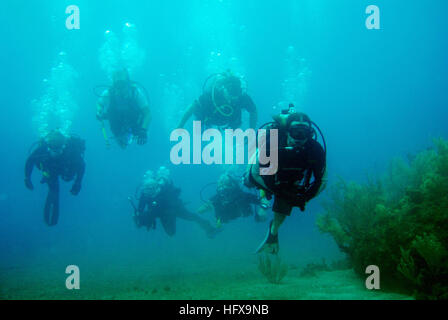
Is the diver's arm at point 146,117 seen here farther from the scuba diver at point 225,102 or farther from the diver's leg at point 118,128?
the scuba diver at point 225,102

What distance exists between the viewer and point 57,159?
909cm

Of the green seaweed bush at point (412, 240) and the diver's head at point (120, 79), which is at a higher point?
the diver's head at point (120, 79)

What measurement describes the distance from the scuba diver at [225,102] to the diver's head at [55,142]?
13.9 ft

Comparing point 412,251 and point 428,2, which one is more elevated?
point 428,2

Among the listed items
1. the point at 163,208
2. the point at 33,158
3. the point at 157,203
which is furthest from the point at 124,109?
the point at 163,208

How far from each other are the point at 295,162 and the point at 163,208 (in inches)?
298

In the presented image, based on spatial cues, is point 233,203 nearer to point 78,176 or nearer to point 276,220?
point 276,220

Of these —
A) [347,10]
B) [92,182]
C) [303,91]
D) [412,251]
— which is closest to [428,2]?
[347,10]

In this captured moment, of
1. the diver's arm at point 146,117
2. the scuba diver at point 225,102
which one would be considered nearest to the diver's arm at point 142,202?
the diver's arm at point 146,117

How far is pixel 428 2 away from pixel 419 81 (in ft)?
143

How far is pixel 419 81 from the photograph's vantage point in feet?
266

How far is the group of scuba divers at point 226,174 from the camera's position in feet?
12.5

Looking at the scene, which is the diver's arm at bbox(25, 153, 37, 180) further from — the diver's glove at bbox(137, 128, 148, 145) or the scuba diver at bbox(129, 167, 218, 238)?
the diver's glove at bbox(137, 128, 148, 145)
